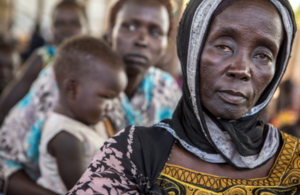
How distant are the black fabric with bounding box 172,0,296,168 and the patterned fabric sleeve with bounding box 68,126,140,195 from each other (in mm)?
231

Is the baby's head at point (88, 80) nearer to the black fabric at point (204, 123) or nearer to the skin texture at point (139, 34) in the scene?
the skin texture at point (139, 34)

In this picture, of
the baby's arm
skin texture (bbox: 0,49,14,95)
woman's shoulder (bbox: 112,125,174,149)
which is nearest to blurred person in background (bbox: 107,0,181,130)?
the baby's arm

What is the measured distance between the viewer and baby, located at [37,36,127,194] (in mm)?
1748

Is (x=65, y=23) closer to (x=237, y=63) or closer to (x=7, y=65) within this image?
(x=7, y=65)

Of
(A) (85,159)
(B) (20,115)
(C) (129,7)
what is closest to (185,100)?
(A) (85,159)

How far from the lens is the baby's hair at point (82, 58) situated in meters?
1.95

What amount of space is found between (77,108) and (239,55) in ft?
3.64

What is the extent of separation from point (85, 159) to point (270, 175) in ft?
3.30

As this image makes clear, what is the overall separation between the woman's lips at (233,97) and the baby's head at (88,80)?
2.98 ft

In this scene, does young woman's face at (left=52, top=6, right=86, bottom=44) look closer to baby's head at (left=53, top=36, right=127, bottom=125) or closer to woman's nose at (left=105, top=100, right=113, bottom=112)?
baby's head at (left=53, top=36, right=127, bottom=125)

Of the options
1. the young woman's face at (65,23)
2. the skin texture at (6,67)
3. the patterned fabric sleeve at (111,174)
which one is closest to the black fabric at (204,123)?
the patterned fabric sleeve at (111,174)

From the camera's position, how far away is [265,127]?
54.4 inches

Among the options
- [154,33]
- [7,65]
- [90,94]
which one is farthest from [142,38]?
[7,65]

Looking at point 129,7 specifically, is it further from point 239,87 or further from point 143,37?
point 239,87
